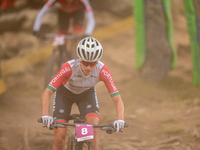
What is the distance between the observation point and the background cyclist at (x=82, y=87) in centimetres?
346

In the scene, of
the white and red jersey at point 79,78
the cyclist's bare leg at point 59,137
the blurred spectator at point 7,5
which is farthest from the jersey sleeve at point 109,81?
the blurred spectator at point 7,5

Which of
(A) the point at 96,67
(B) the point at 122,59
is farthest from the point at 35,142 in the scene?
(B) the point at 122,59

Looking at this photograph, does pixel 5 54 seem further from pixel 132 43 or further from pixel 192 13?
pixel 192 13

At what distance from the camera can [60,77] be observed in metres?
3.54

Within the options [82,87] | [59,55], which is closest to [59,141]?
[82,87]

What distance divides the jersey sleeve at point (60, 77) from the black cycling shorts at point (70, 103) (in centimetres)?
29

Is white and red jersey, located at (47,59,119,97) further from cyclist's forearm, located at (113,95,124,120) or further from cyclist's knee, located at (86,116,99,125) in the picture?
cyclist's knee, located at (86,116,99,125)

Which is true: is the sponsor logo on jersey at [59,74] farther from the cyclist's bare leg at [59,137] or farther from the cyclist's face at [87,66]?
the cyclist's bare leg at [59,137]

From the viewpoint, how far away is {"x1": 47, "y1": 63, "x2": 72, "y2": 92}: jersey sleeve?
349 centimetres

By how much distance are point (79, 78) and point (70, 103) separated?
0.40 meters

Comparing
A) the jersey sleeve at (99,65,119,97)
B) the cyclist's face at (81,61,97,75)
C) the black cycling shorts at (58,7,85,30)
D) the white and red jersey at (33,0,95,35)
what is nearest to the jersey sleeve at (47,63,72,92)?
the cyclist's face at (81,61,97,75)

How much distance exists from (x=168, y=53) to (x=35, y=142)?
5.46m

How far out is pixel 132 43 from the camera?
1148cm

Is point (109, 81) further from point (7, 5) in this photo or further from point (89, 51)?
point (7, 5)
